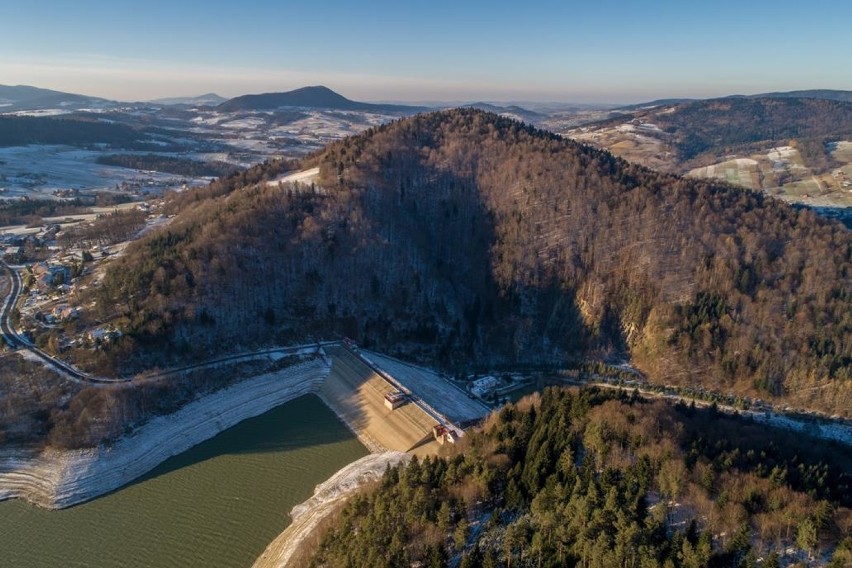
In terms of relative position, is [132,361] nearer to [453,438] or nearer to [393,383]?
[393,383]

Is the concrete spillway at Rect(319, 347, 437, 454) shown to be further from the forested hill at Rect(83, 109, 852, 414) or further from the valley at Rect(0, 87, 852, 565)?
the forested hill at Rect(83, 109, 852, 414)

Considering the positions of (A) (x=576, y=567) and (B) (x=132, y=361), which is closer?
(A) (x=576, y=567)

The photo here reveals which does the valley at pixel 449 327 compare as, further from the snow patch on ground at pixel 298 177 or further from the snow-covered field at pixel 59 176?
the snow-covered field at pixel 59 176

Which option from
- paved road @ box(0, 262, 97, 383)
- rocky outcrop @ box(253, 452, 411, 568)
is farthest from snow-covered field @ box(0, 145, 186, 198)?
rocky outcrop @ box(253, 452, 411, 568)

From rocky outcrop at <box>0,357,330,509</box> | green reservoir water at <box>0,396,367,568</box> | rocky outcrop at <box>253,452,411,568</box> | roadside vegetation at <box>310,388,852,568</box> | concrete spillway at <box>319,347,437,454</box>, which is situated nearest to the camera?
roadside vegetation at <box>310,388,852,568</box>

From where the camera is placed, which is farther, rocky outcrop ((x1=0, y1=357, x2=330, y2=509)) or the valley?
rocky outcrop ((x1=0, y1=357, x2=330, y2=509))

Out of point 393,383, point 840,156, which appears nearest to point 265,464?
point 393,383
